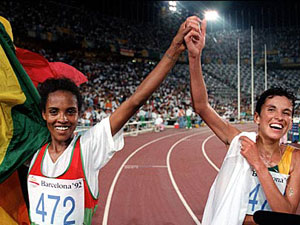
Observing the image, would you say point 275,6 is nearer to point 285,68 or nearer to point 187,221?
point 285,68

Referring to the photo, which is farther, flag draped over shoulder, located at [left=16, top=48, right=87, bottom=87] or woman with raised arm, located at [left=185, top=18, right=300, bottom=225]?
flag draped over shoulder, located at [left=16, top=48, right=87, bottom=87]

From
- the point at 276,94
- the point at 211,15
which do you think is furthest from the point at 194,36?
the point at 211,15

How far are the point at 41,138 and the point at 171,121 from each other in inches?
877

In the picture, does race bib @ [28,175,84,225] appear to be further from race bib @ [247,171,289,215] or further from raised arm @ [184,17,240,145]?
race bib @ [247,171,289,215]

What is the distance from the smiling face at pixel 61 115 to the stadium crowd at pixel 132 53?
12072 mm

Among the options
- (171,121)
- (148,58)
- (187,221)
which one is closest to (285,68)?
(148,58)

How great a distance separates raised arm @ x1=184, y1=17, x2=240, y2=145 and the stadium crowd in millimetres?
12156

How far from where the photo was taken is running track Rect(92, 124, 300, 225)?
5145mm

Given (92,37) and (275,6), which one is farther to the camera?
(275,6)

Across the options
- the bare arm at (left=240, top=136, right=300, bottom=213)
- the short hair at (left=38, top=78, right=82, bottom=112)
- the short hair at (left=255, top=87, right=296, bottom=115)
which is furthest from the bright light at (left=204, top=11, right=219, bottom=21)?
the bare arm at (left=240, top=136, right=300, bottom=213)

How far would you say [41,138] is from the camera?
2.09 metres

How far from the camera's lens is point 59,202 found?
1.84m

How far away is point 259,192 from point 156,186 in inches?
203

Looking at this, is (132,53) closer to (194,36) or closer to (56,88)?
(56,88)
